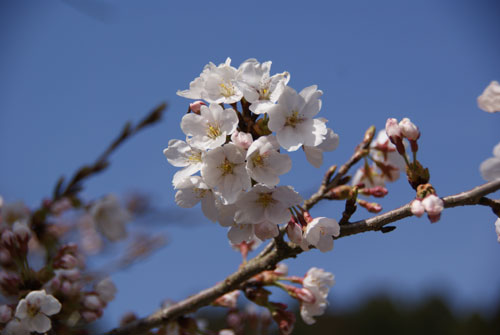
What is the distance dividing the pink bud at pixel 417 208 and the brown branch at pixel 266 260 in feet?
0.14

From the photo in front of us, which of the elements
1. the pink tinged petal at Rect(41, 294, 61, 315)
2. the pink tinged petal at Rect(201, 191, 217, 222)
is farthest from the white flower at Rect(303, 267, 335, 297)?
the pink tinged petal at Rect(41, 294, 61, 315)

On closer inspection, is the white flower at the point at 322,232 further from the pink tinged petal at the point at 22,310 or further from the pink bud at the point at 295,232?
the pink tinged petal at the point at 22,310

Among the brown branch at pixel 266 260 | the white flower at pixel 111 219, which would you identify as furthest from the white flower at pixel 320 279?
the white flower at pixel 111 219

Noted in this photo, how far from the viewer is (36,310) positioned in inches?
64.9

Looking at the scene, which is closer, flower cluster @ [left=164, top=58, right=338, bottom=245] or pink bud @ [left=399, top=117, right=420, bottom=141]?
flower cluster @ [left=164, top=58, right=338, bottom=245]

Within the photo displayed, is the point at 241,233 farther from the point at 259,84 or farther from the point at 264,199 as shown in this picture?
the point at 259,84

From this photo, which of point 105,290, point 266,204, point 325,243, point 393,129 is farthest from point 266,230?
point 105,290

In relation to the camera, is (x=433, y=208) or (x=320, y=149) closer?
(x=433, y=208)

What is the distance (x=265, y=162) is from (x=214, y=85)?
0.35 metres

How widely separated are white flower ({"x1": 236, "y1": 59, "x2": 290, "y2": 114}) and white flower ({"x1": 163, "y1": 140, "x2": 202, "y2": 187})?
24 centimetres

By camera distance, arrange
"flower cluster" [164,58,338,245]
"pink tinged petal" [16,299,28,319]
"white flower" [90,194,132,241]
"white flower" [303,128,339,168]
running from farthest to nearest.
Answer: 1. "white flower" [90,194,132,241]
2. "pink tinged petal" [16,299,28,319]
3. "white flower" [303,128,339,168]
4. "flower cluster" [164,58,338,245]

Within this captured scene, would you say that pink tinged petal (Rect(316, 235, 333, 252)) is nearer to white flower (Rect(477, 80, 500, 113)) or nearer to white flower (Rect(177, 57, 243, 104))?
white flower (Rect(177, 57, 243, 104))

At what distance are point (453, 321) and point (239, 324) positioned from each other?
39.1 m

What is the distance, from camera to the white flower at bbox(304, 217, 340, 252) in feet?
4.58
